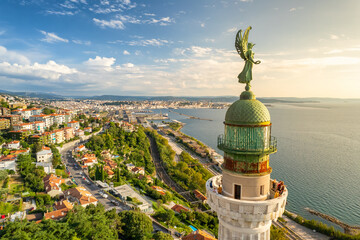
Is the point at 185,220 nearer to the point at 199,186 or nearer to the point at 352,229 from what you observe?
the point at 199,186

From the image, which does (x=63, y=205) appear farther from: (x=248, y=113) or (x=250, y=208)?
(x=248, y=113)

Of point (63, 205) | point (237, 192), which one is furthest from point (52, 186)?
point (237, 192)

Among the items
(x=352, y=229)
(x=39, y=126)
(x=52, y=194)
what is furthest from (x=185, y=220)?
(x=39, y=126)

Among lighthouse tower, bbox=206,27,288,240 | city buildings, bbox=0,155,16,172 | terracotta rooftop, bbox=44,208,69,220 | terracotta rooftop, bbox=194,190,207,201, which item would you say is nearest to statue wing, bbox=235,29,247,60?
lighthouse tower, bbox=206,27,288,240

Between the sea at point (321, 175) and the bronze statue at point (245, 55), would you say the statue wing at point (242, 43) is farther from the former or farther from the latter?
the sea at point (321, 175)

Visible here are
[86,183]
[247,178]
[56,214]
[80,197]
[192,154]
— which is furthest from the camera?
[192,154]

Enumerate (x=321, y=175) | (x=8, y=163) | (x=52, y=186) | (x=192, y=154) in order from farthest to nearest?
(x=192, y=154)
(x=321, y=175)
(x=8, y=163)
(x=52, y=186)

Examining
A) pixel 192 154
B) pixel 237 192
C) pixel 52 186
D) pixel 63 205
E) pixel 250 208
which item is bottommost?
pixel 192 154

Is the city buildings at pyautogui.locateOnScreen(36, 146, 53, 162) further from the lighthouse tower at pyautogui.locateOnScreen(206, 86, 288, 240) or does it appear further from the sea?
the lighthouse tower at pyautogui.locateOnScreen(206, 86, 288, 240)
